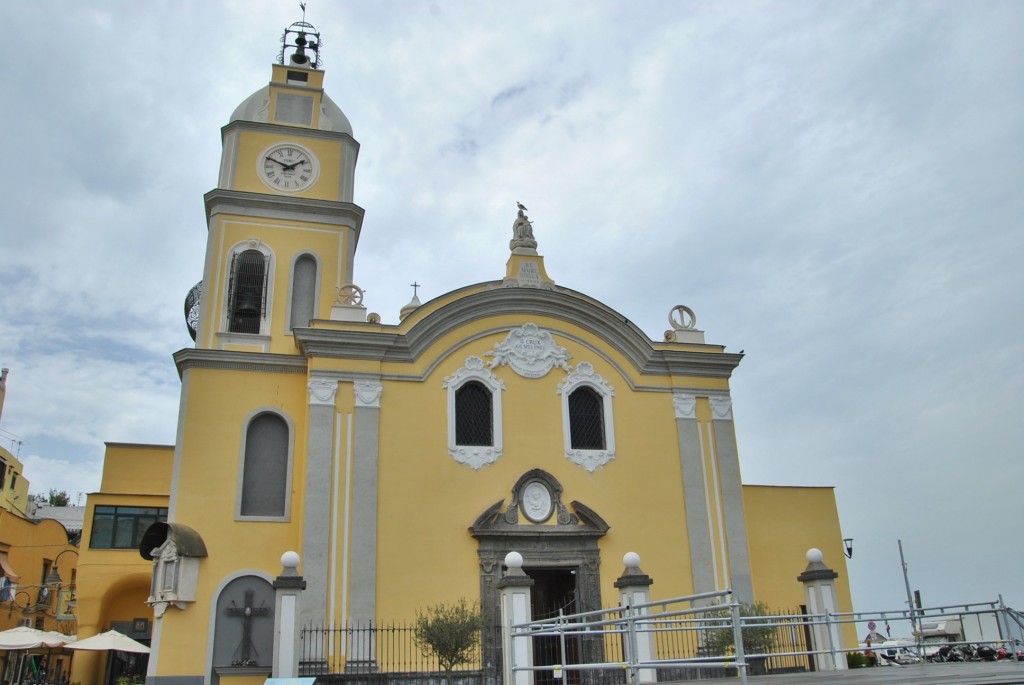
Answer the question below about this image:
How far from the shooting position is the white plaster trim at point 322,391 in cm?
1944

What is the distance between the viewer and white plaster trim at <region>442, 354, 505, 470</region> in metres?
20.0

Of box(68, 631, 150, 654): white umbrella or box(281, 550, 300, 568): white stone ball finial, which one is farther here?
box(68, 631, 150, 654): white umbrella

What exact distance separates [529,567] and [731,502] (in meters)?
5.30

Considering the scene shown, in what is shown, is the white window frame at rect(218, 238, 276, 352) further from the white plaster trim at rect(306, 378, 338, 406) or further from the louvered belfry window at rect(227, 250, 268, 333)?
the white plaster trim at rect(306, 378, 338, 406)

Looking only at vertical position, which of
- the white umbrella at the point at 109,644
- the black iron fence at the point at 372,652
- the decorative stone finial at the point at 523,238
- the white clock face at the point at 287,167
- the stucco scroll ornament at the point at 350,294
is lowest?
the black iron fence at the point at 372,652

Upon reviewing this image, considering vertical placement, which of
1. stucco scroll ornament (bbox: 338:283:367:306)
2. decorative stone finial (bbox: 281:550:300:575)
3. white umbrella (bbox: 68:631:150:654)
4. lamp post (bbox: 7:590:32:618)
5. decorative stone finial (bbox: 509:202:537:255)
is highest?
decorative stone finial (bbox: 509:202:537:255)

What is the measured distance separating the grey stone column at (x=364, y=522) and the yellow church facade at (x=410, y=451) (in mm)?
43

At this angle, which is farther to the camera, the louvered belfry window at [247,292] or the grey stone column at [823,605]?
the louvered belfry window at [247,292]

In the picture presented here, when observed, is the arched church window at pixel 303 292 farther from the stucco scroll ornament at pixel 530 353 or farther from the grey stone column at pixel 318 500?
the stucco scroll ornament at pixel 530 353

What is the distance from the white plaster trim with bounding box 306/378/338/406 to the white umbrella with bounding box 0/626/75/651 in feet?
29.4

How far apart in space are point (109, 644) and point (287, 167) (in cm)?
1258

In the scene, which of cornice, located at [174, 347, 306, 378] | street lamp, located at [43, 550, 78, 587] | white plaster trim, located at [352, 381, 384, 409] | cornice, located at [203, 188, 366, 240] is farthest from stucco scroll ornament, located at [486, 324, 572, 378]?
street lamp, located at [43, 550, 78, 587]

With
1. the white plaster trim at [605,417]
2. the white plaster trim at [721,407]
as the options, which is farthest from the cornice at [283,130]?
the white plaster trim at [721,407]

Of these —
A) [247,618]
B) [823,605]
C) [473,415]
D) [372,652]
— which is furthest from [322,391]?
[823,605]
